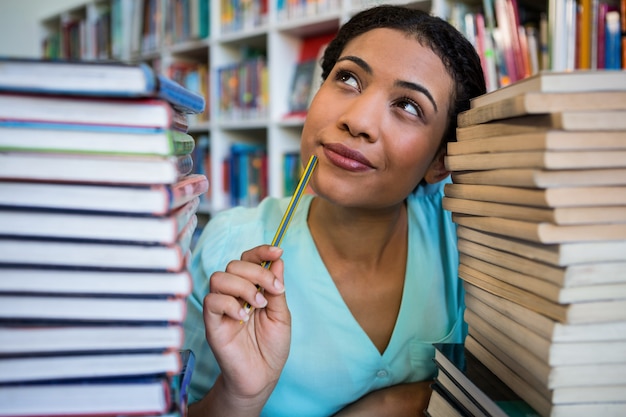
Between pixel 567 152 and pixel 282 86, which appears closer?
pixel 567 152

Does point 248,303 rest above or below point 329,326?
above

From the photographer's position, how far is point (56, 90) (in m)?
0.45

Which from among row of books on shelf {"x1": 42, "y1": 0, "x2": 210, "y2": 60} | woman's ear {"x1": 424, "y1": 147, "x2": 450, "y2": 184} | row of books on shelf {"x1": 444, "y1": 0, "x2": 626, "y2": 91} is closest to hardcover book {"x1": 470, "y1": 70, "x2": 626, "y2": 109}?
woman's ear {"x1": 424, "y1": 147, "x2": 450, "y2": 184}

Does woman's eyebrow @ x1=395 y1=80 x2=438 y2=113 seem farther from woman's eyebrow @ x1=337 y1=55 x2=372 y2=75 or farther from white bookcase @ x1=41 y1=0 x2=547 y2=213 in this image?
white bookcase @ x1=41 y1=0 x2=547 y2=213

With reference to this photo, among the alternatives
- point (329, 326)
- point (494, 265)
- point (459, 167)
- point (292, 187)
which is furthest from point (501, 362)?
point (292, 187)

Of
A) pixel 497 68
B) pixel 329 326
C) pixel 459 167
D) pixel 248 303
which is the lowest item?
pixel 329 326

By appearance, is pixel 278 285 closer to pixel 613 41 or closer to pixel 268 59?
pixel 613 41

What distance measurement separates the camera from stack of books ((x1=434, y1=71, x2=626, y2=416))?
0.53 meters

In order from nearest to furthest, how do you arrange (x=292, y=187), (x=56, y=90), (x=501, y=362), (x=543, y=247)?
(x=56, y=90) < (x=543, y=247) < (x=501, y=362) < (x=292, y=187)

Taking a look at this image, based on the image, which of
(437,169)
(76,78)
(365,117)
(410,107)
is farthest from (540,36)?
(76,78)

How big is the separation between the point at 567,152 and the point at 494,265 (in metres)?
0.20

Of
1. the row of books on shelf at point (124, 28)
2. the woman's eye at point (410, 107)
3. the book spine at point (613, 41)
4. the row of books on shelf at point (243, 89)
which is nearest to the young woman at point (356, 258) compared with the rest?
the woman's eye at point (410, 107)

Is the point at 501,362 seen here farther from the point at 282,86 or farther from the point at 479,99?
the point at 282,86

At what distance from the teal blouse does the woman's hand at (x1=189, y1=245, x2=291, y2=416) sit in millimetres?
229
